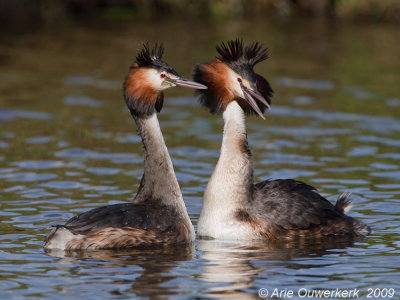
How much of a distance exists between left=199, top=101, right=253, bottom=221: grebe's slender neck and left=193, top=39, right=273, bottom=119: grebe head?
0.13 meters

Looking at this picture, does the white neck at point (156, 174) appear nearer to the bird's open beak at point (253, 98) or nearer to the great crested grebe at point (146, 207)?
the great crested grebe at point (146, 207)

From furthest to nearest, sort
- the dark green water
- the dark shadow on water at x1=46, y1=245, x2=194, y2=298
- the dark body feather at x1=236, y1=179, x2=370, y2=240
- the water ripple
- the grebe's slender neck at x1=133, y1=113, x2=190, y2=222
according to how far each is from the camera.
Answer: the water ripple, the dark body feather at x1=236, y1=179, x2=370, y2=240, the grebe's slender neck at x1=133, y1=113, x2=190, y2=222, the dark green water, the dark shadow on water at x1=46, y1=245, x2=194, y2=298

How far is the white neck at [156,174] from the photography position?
418 inches

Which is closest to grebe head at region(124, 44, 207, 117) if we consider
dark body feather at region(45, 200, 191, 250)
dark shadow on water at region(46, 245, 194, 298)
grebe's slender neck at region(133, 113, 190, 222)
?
grebe's slender neck at region(133, 113, 190, 222)

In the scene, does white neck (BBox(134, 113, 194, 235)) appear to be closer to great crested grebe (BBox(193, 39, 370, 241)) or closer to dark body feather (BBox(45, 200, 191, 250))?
dark body feather (BBox(45, 200, 191, 250))

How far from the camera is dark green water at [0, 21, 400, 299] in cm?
916

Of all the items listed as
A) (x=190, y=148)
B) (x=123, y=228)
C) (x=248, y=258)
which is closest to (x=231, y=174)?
(x=248, y=258)

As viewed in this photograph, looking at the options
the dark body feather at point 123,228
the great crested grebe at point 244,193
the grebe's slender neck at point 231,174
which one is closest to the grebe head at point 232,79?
the great crested grebe at point 244,193

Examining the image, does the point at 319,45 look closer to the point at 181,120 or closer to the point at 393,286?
the point at 181,120

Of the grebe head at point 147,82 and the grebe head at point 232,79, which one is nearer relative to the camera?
the grebe head at point 147,82

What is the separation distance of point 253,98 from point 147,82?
1.27 m

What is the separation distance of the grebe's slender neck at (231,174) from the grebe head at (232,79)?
0.43 ft

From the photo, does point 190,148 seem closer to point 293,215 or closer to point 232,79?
point 232,79

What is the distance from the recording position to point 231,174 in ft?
35.9
